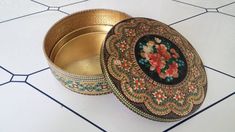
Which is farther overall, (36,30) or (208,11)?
(208,11)

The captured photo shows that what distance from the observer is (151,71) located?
40 centimetres

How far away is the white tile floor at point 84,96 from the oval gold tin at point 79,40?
4 centimetres

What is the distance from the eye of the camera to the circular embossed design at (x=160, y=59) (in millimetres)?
405

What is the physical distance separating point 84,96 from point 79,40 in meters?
0.14

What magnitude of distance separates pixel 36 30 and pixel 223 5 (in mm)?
512

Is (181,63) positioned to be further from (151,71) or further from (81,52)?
(81,52)

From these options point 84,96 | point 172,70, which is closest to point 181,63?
point 172,70

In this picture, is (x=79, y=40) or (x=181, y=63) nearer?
(x=181, y=63)

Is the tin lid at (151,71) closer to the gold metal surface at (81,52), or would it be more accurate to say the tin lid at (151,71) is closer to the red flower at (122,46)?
the red flower at (122,46)

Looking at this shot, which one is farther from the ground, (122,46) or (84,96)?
(122,46)

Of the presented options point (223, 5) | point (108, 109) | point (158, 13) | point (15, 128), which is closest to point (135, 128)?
point (108, 109)

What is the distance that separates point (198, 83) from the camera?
1.41 feet

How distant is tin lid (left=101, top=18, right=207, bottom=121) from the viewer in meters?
0.38

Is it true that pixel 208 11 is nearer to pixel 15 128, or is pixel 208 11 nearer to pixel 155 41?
pixel 155 41
